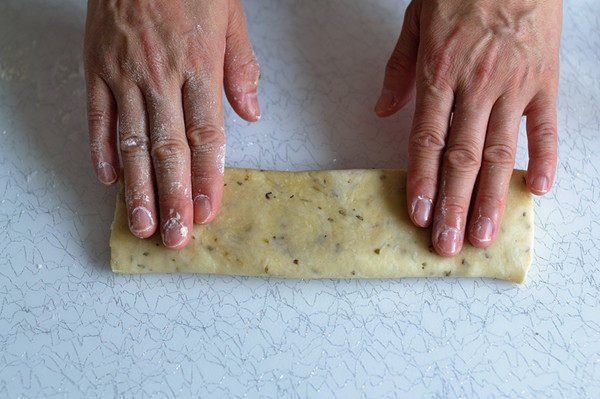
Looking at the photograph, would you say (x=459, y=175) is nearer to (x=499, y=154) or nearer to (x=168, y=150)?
(x=499, y=154)

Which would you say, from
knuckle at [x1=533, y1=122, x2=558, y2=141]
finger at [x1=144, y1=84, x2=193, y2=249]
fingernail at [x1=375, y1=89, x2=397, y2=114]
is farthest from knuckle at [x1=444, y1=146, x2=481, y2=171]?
A: finger at [x1=144, y1=84, x2=193, y2=249]

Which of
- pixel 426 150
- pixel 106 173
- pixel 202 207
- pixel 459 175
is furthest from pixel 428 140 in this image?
pixel 106 173

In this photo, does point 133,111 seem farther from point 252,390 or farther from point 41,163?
point 252,390

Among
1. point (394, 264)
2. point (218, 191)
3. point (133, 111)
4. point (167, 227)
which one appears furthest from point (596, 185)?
point (133, 111)

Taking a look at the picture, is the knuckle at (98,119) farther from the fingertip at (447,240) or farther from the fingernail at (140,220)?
the fingertip at (447,240)

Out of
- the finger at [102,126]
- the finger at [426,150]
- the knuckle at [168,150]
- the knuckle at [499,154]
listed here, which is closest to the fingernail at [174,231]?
the knuckle at [168,150]

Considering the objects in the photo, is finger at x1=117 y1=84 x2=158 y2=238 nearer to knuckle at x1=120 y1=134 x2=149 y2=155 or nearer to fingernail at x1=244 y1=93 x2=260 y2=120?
knuckle at x1=120 y1=134 x2=149 y2=155

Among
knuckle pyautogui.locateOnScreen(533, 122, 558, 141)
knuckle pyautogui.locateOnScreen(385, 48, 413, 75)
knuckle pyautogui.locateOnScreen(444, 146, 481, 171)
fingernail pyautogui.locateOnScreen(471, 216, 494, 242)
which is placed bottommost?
fingernail pyautogui.locateOnScreen(471, 216, 494, 242)
